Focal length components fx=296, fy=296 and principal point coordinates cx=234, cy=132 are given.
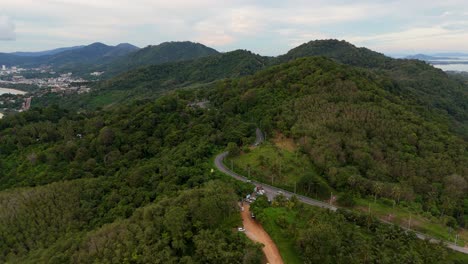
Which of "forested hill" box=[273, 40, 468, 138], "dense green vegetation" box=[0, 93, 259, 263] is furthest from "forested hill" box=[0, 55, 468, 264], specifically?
"forested hill" box=[273, 40, 468, 138]

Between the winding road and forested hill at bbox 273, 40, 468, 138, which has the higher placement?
forested hill at bbox 273, 40, 468, 138

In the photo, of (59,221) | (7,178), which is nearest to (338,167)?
(59,221)

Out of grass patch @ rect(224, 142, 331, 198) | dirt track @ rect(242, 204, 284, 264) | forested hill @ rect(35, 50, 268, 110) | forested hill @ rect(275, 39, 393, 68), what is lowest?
dirt track @ rect(242, 204, 284, 264)

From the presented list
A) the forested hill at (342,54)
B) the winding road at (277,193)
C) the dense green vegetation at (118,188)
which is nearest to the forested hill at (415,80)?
the forested hill at (342,54)

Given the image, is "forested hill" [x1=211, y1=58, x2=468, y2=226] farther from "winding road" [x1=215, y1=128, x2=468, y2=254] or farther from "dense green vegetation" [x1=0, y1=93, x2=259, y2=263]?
"dense green vegetation" [x1=0, y1=93, x2=259, y2=263]

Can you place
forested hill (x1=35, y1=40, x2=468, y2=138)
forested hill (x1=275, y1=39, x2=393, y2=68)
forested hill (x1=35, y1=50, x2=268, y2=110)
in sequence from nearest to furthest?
1. forested hill (x1=35, y1=40, x2=468, y2=138)
2. forested hill (x1=35, y1=50, x2=268, y2=110)
3. forested hill (x1=275, y1=39, x2=393, y2=68)

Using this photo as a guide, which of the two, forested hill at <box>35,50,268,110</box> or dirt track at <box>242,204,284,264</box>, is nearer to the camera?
dirt track at <box>242,204,284,264</box>

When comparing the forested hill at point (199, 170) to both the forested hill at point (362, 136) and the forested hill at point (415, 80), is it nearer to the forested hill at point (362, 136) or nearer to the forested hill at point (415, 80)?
the forested hill at point (362, 136)

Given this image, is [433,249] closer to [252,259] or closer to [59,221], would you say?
[252,259]
